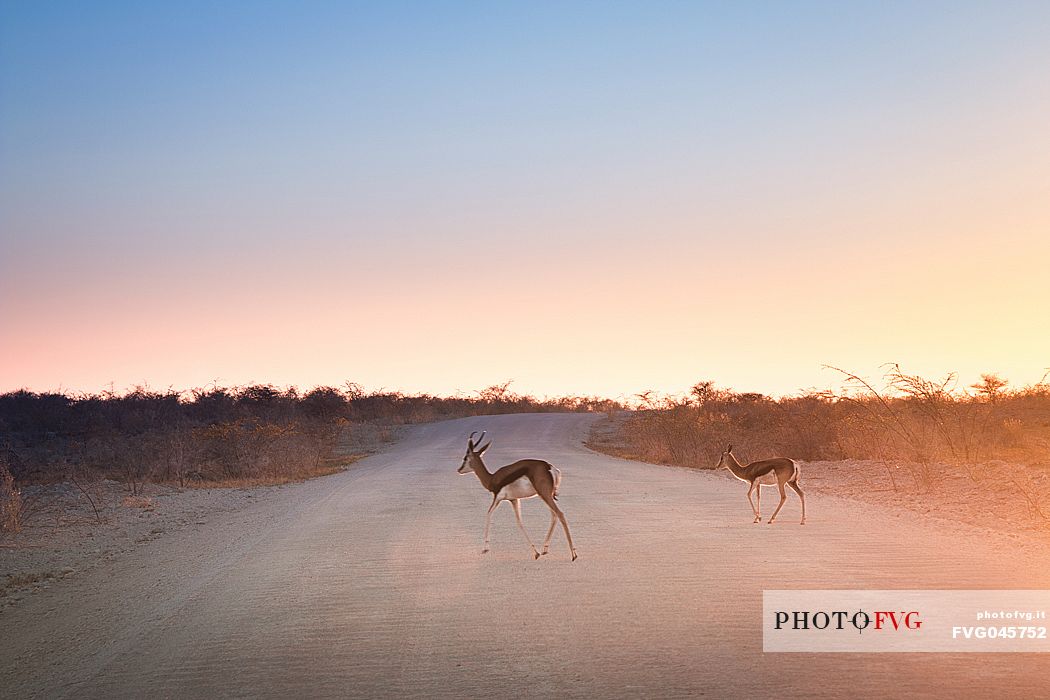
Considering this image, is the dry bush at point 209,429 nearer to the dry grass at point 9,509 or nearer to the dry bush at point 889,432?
the dry grass at point 9,509

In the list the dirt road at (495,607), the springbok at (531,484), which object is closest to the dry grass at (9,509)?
the dirt road at (495,607)

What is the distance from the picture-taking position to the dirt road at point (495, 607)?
6.50m

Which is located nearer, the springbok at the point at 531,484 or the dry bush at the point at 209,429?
the springbok at the point at 531,484

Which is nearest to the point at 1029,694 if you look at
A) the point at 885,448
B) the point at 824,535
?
the point at 824,535

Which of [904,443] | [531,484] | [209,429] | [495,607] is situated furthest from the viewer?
[209,429]

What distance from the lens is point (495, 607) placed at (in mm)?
8625

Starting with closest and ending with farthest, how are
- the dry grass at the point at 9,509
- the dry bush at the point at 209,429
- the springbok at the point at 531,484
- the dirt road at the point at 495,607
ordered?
the dirt road at the point at 495,607
the springbok at the point at 531,484
the dry grass at the point at 9,509
the dry bush at the point at 209,429

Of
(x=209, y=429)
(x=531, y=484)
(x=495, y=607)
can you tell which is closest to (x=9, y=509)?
(x=531, y=484)

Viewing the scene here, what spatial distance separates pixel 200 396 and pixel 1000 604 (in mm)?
61310

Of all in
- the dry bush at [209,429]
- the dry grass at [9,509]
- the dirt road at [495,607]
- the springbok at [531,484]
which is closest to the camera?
the dirt road at [495,607]

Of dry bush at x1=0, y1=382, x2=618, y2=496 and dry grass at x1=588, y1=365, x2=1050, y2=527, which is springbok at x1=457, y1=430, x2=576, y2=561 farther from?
dry bush at x1=0, y1=382, x2=618, y2=496

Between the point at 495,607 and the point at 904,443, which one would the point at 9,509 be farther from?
the point at 904,443

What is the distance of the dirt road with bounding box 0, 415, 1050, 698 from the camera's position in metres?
6.50

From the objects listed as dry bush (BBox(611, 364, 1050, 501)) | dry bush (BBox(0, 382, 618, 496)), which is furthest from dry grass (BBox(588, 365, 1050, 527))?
dry bush (BBox(0, 382, 618, 496))
